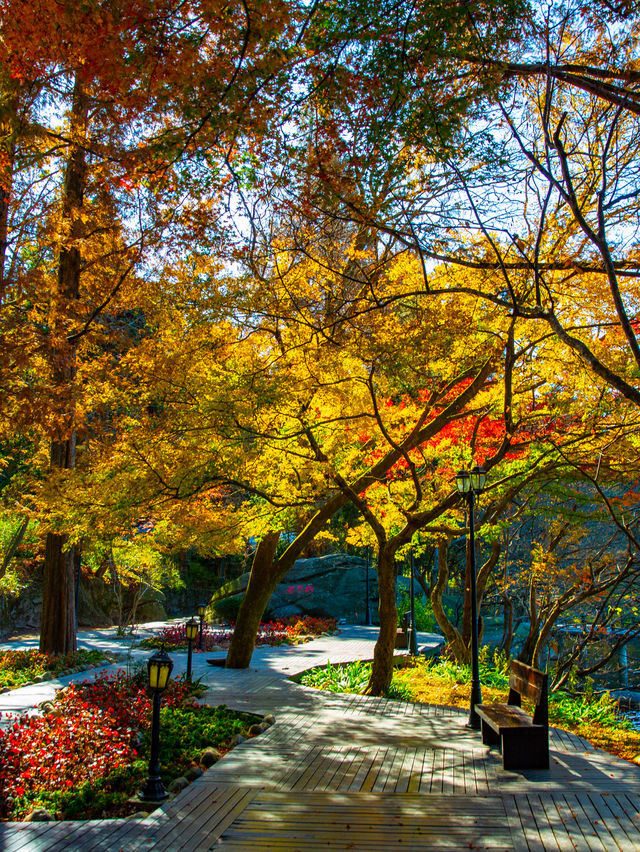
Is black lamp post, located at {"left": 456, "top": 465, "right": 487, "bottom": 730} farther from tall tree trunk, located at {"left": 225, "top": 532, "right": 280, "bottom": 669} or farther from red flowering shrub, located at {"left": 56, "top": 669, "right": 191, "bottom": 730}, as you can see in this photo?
tall tree trunk, located at {"left": 225, "top": 532, "right": 280, "bottom": 669}

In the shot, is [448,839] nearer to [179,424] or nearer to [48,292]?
[179,424]

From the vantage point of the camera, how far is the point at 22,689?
10820mm

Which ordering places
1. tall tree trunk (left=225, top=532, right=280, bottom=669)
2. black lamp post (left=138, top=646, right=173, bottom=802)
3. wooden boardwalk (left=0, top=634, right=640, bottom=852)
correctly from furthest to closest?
tall tree trunk (left=225, top=532, right=280, bottom=669), black lamp post (left=138, top=646, right=173, bottom=802), wooden boardwalk (left=0, top=634, right=640, bottom=852)

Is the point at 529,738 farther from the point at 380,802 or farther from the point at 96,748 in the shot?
the point at 96,748

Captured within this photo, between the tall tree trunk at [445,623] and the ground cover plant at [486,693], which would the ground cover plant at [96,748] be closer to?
the ground cover plant at [486,693]

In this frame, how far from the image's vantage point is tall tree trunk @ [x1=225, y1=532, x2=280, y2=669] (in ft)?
41.1

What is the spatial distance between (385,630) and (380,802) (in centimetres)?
532

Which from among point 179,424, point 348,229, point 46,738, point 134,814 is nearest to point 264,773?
point 134,814

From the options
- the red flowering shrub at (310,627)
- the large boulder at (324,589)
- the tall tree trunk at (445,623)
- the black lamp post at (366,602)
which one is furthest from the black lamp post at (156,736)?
the black lamp post at (366,602)

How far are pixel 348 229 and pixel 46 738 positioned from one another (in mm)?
7825

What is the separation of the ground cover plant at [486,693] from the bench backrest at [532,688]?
1.55 m

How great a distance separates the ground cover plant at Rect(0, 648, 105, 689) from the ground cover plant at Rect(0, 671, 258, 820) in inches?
120

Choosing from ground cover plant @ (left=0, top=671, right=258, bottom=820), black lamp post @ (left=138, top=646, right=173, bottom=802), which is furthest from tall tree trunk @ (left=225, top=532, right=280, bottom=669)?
black lamp post @ (left=138, top=646, right=173, bottom=802)

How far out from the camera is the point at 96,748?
6.48 metres
